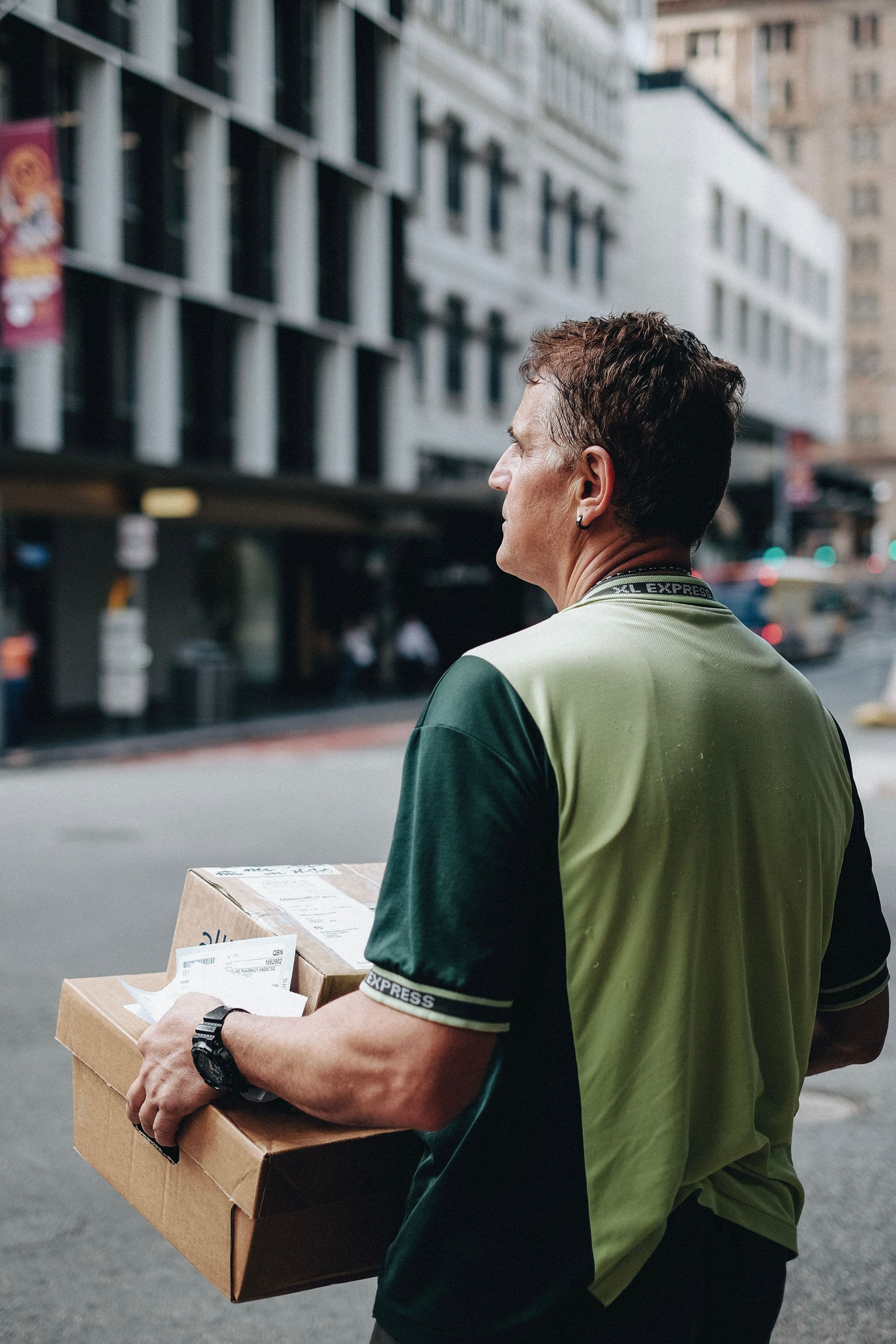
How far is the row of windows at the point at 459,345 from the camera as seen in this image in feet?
113

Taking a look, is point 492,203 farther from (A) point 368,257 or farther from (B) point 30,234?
(B) point 30,234

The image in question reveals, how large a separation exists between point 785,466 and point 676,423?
51742 millimetres

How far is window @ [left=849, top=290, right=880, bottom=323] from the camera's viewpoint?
318ft

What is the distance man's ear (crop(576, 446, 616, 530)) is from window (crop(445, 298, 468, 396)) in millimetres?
34247

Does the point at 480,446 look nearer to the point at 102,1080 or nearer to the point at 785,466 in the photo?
the point at 785,466

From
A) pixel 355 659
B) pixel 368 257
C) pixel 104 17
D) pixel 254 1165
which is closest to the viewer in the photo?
pixel 254 1165

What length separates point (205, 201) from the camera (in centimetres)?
2672

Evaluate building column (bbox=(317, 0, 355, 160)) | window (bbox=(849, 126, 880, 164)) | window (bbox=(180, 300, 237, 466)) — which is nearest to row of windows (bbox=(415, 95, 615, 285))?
building column (bbox=(317, 0, 355, 160))

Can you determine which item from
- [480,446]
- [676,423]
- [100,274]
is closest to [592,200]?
[480,446]

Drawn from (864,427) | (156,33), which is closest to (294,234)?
(156,33)

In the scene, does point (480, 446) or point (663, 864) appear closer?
point (663, 864)

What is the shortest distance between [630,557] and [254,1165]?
2.52 ft

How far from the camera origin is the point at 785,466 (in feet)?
170

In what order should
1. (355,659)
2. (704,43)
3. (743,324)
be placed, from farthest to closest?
(704,43), (743,324), (355,659)
